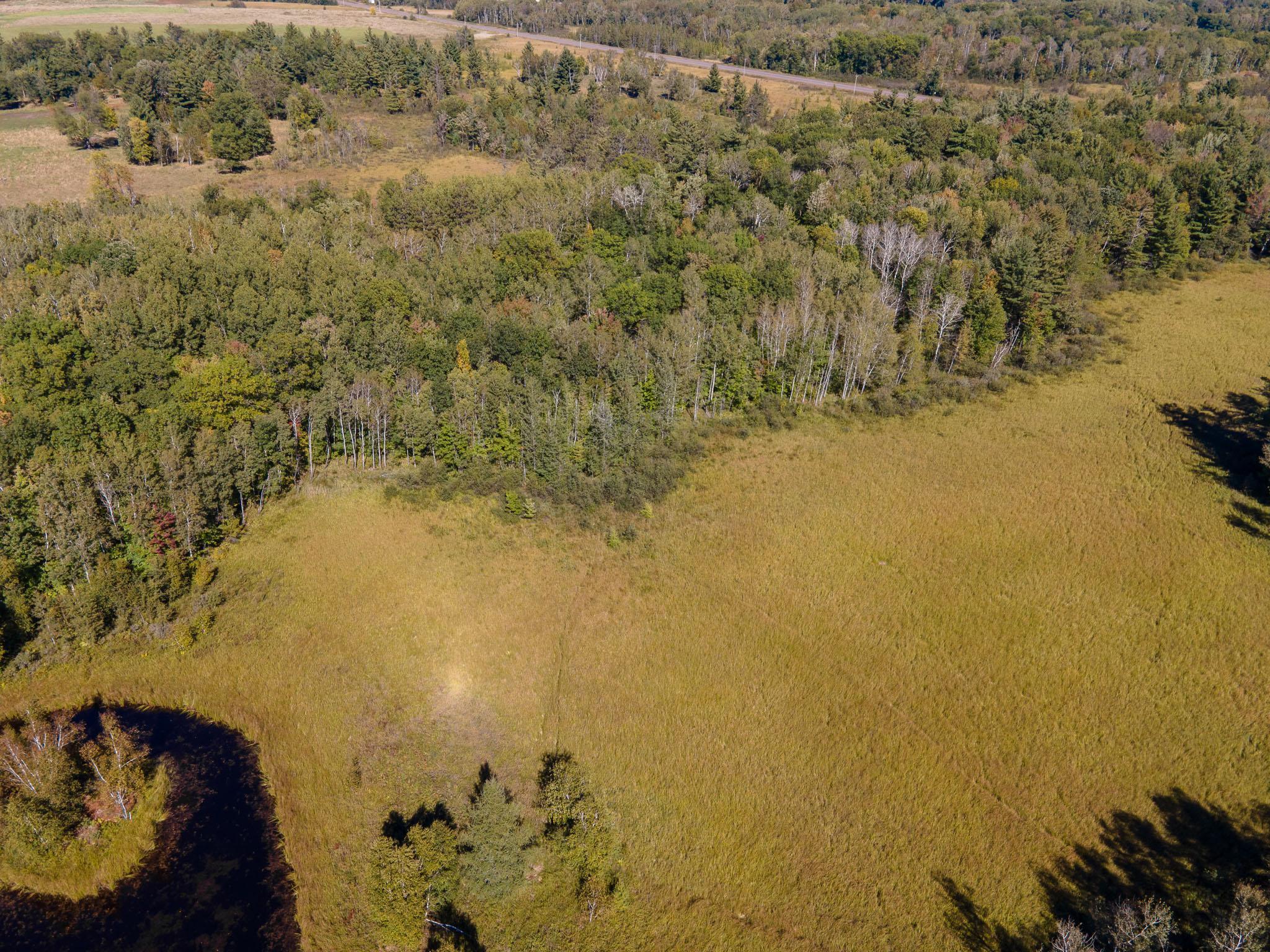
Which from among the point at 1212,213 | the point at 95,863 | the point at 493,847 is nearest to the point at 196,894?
the point at 95,863

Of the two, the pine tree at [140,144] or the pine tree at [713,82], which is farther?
the pine tree at [713,82]

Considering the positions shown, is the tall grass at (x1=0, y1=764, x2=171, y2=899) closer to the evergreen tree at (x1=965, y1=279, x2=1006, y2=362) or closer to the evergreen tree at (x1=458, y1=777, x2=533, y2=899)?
the evergreen tree at (x1=458, y1=777, x2=533, y2=899)

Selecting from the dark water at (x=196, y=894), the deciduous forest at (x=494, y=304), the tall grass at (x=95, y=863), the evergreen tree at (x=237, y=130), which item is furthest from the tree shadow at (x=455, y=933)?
the evergreen tree at (x=237, y=130)

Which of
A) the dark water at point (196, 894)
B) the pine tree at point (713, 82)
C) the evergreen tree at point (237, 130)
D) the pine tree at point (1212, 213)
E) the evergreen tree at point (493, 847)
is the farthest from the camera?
the pine tree at point (713, 82)

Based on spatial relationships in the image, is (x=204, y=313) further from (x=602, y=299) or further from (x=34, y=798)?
(x=34, y=798)

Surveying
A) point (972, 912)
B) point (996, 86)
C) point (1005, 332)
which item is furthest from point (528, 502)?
point (996, 86)

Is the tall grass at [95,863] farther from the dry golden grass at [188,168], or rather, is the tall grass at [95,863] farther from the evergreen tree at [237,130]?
the evergreen tree at [237,130]
